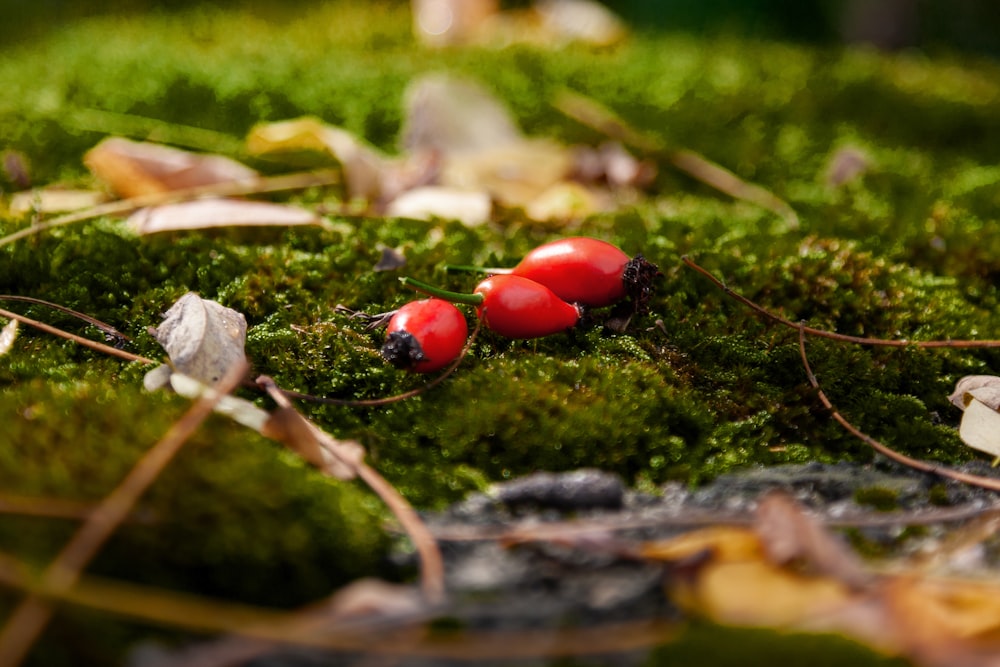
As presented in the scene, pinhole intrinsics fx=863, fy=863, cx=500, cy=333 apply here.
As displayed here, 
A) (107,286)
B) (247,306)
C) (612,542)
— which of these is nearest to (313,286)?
(247,306)

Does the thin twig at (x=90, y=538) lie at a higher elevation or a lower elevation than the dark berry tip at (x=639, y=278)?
lower

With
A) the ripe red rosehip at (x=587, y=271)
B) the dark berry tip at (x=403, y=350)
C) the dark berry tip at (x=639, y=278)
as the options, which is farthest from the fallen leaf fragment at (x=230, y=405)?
the dark berry tip at (x=639, y=278)

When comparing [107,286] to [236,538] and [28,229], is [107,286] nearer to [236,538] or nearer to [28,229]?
[28,229]

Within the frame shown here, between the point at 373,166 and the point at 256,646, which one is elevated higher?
the point at 373,166

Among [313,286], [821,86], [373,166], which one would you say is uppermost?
[821,86]

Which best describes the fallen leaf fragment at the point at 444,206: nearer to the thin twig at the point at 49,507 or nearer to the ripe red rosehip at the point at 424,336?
the ripe red rosehip at the point at 424,336

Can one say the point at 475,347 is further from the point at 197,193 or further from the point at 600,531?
the point at 197,193
